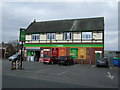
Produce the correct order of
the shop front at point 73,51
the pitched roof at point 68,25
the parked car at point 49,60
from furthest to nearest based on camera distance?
the pitched roof at point 68,25 → the shop front at point 73,51 → the parked car at point 49,60

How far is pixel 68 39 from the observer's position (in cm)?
3061

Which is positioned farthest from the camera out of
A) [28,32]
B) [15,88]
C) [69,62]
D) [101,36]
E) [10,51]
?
[10,51]

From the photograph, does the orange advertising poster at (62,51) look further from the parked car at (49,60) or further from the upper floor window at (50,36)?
the parked car at (49,60)

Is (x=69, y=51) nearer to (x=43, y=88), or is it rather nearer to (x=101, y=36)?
(x=101, y=36)

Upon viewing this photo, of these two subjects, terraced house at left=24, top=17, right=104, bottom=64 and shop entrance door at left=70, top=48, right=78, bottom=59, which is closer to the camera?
terraced house at left=24, top=17, right=104, bottom=64

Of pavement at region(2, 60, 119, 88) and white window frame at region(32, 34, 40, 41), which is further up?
white window frame at region(32, 34, 40, 41)

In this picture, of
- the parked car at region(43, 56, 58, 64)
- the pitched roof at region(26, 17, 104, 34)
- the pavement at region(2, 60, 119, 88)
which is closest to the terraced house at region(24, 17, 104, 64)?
the pitched roof at region(26, 17, 104, 34)

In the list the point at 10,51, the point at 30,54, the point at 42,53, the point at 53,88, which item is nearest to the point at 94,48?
the point at 42,53

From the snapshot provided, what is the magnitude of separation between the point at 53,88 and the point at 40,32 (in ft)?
84.1

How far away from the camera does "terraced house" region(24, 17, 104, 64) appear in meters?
28.5

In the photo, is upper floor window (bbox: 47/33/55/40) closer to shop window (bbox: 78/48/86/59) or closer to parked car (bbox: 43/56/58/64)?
parked car (bbox: 43/56/58/64)

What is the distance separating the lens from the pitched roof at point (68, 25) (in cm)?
2986

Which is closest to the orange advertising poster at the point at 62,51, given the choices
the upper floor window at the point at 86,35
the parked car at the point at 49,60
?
the parked car at the point at 49,60

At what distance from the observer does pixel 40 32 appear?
3325cm
